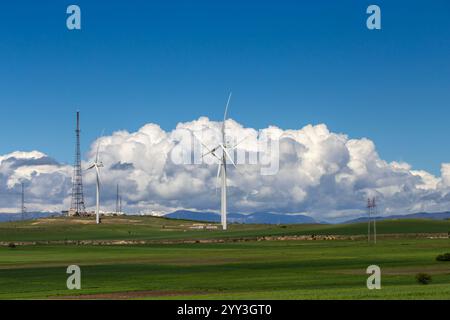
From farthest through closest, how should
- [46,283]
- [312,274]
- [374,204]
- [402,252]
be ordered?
[374,204] < [402,252] < [312,274] < [46,283]

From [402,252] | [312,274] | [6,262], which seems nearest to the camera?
[312,274]

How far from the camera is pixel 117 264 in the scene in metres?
119

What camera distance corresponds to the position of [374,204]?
563 feet

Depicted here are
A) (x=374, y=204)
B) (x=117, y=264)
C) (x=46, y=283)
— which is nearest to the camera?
(x=46, y=283)

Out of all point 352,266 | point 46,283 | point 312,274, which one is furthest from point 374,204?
point 46,283

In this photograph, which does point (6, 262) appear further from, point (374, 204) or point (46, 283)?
point (374, 204)
